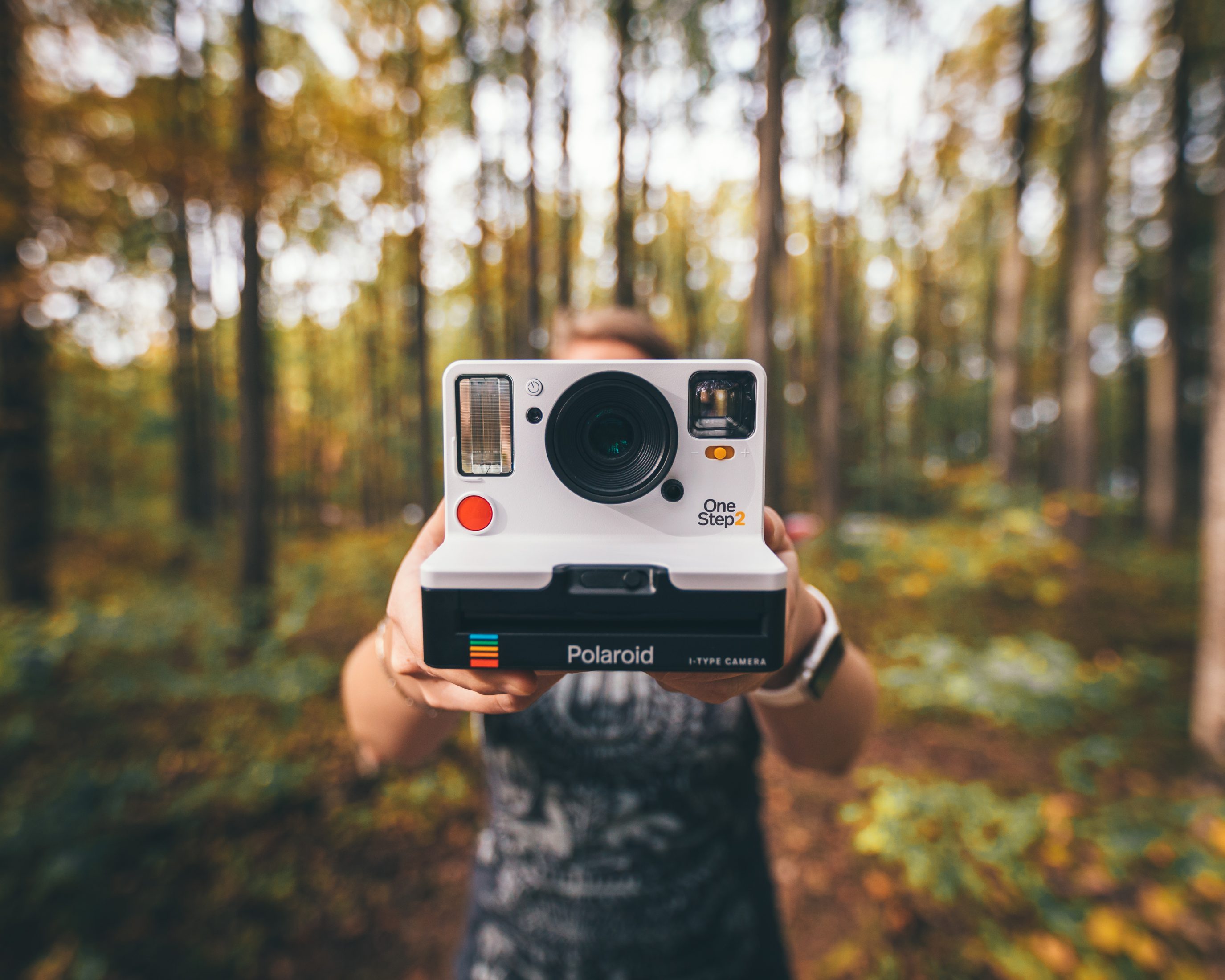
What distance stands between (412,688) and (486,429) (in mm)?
568

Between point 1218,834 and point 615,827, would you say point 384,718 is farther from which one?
point 1218,834

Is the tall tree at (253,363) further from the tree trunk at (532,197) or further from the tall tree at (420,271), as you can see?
the tree trunk at (532,197)

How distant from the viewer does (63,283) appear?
14.8 feet

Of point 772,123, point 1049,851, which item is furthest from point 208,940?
point 772,123

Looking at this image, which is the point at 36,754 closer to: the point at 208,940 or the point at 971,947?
the point at 208,940

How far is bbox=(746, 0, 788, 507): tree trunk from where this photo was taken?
4.22 m

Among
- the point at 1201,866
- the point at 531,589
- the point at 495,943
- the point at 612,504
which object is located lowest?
the point at 1201,866

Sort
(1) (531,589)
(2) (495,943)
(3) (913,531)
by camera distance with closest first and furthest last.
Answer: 1. (1) (531,589)
2. (2) (495,943)
3. (3) (913,531)

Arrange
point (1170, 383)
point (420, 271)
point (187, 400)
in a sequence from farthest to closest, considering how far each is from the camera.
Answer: point (187, 400)
point (1170, 383)
point (420, 271)

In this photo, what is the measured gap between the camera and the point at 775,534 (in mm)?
1196

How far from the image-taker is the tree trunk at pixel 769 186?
13.9 feet

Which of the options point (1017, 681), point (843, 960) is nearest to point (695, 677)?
point (843, 960)

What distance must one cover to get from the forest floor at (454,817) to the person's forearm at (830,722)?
152 cm

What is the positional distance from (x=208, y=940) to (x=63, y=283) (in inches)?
195
